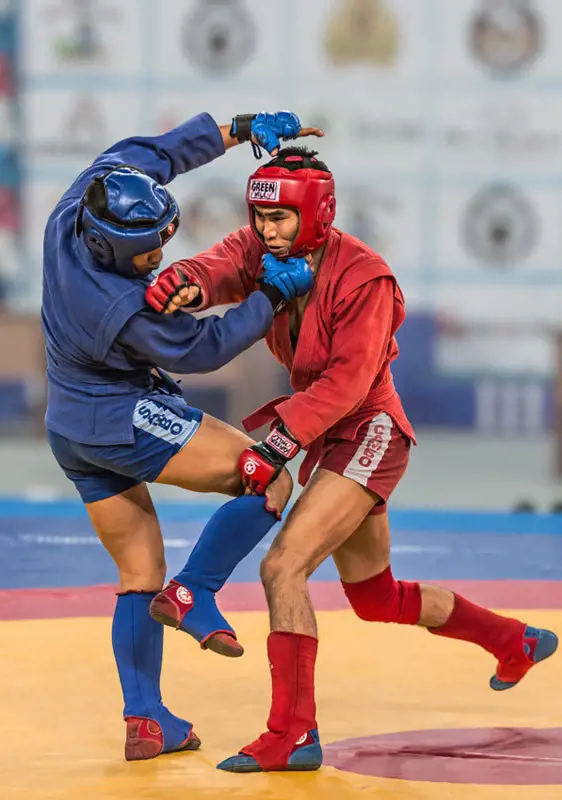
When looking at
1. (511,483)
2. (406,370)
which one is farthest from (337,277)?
(406,370)

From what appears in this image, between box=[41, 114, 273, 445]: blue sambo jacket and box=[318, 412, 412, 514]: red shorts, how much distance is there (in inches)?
17.2

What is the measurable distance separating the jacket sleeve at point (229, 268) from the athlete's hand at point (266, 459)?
0.46 metres

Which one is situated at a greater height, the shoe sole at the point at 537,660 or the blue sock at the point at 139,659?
the blue sock at the point at 139,659

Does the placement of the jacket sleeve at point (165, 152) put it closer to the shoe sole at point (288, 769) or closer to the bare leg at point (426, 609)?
the bare leg at point (426, 609)

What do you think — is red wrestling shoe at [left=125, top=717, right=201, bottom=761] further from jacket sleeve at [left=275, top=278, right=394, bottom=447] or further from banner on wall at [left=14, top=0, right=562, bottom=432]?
banner on wall at [left=14, top=0, right=562, bottom=432]

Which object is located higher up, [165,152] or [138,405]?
[165,152]

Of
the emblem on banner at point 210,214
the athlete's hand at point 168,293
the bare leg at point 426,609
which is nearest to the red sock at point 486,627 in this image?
the bare leg at point 426,609

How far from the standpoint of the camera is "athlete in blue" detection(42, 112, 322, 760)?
3984 millimetres

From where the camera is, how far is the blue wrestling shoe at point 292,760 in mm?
3979

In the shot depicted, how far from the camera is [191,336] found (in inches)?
158

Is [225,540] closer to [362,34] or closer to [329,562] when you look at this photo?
[329,562]

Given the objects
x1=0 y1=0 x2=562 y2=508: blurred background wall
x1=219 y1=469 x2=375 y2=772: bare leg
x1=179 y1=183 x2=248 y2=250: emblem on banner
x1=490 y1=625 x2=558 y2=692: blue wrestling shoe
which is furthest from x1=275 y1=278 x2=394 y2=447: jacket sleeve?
x1=179 y1=183 x2=248 y2=250: emblem on banner

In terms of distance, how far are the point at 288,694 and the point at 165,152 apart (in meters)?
1.61

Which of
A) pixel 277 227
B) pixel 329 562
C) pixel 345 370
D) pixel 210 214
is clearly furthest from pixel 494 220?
pixel 345 370
